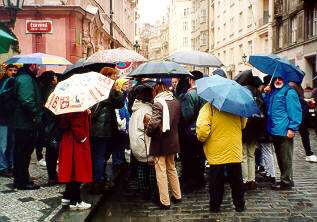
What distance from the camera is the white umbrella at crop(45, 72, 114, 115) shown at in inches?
216

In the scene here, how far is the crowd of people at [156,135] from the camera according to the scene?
6.13 metres

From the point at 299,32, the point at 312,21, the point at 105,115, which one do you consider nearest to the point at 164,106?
the point at 105,115

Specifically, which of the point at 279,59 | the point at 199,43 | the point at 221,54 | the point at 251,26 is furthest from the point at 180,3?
the point at 279,59

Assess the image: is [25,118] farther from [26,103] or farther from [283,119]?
[283,119]

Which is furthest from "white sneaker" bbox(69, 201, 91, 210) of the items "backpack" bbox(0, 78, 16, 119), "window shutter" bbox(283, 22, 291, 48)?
"window shutter" bbox(283, 22, 291, 48)

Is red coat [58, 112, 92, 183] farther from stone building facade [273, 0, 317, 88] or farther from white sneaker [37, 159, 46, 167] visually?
stone building facade [273, 0, 317, 88]

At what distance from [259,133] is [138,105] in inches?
87.4

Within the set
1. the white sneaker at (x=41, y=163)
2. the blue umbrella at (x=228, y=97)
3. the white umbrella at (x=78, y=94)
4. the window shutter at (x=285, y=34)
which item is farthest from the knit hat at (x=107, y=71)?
the window shutter at (x=285, y=34)

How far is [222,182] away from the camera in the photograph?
629 cm

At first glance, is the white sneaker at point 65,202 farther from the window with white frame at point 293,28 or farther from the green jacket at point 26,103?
the window with white frame at point 293,28

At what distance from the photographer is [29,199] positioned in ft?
22.1

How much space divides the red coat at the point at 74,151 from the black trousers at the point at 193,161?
→ 6.97 feet

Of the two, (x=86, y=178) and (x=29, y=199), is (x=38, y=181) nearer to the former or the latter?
(x=29, y=199)

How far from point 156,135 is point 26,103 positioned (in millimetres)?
2111
